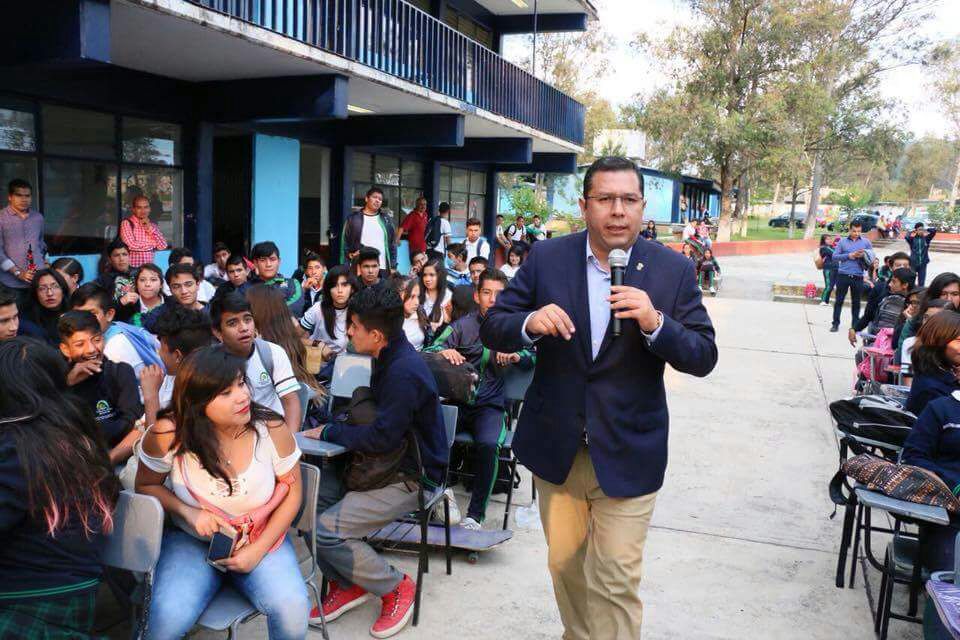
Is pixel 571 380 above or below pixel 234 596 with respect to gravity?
above

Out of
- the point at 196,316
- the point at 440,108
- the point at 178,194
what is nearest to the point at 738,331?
the point at 440,108

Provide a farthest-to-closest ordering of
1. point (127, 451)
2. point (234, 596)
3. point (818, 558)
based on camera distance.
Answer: point (818, 558) → point (127, 451) → point (234, 596)

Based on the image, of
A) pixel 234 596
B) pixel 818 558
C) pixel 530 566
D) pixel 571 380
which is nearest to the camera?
pixel 571 380

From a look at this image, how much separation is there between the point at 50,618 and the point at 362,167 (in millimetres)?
12720

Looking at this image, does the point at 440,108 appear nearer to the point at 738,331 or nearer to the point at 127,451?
the point at 738,331

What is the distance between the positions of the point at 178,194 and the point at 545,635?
8001 mm

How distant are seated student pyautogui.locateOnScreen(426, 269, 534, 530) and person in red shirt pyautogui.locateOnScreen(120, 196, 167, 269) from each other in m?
4.23

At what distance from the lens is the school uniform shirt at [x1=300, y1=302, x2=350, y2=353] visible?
6.00 meters

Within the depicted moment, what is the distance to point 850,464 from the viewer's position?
148 inches

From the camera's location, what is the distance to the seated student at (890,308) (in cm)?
815

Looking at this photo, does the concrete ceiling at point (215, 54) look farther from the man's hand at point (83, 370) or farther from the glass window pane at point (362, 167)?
the man's hand at point (83, 370)

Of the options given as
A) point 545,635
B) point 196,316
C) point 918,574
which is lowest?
point 545,635

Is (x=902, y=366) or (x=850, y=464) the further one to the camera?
(x=902, y=366)

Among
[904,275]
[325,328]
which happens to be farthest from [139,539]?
[904,275]
